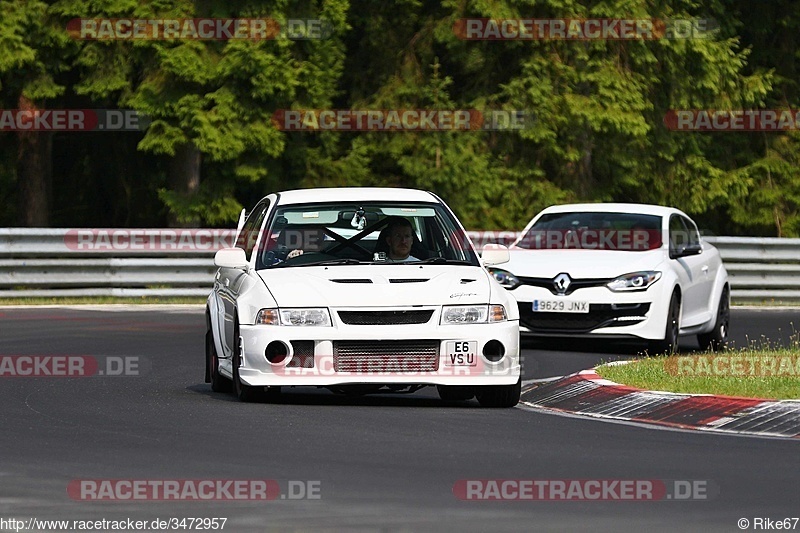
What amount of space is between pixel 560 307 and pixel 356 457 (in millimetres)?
8320

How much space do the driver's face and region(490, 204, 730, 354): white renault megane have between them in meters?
4.76

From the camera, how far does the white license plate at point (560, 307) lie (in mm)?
18156

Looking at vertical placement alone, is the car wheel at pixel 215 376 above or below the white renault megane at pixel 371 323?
below

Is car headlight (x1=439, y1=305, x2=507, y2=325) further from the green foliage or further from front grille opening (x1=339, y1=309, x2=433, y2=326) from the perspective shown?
the green foliage

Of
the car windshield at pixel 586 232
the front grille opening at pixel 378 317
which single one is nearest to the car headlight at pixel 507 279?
the car windshield at pixel 586 232

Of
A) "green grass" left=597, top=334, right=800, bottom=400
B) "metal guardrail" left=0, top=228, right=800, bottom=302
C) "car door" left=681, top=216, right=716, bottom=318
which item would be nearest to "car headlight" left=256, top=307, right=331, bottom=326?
"green grass" left=597, top=334, right=800, bottom=400

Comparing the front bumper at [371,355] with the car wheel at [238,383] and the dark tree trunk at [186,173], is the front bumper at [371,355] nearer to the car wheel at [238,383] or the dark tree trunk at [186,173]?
the car wheel at [238,383]

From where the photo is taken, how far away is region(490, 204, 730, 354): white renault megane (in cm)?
1816

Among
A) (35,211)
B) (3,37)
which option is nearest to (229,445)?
(3,37)

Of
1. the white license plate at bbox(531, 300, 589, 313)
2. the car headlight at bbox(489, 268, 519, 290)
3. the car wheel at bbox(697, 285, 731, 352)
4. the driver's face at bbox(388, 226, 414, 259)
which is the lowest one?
the car wheel at bbox(697, 285, 731, 352)

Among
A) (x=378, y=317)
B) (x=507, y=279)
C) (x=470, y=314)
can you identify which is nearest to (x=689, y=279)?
(x=507, y=279)

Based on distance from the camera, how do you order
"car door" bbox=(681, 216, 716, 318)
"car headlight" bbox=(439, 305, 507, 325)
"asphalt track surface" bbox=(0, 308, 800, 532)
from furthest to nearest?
"car door" bbox=(681, 216, 716, 318) < "car headlight" bbox=(439, 305, 507, 325) < "asphalt track surface" bbox=(0, 308, 800, 532)

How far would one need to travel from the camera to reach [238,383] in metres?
13.1

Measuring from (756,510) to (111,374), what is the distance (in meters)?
8.40
